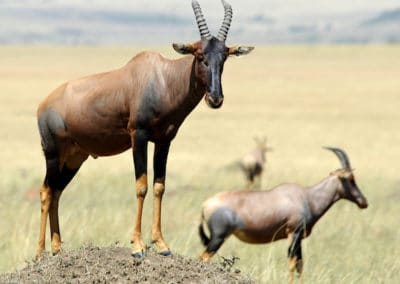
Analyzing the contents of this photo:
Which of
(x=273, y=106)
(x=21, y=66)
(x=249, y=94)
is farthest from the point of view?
(x=21, y=66)

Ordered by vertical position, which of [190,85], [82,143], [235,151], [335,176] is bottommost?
[235,151]

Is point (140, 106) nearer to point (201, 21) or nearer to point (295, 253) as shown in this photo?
point (201, 21)

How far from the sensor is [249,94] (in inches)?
2968

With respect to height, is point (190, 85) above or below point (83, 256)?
above

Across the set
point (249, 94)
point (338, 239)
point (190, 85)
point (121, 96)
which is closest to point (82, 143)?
point (121, 96)

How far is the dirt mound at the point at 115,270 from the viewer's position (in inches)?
278

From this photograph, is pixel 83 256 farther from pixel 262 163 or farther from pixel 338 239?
pixel 262 163

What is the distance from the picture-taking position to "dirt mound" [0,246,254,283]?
7066mm

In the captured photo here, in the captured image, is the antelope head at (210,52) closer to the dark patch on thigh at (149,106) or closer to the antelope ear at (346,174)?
the dark patch on thigh at (149,106)

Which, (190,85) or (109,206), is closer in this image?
(190,85)

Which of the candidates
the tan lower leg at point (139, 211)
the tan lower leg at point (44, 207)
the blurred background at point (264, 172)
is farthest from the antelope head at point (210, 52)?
the blurred background at point (264, 172)

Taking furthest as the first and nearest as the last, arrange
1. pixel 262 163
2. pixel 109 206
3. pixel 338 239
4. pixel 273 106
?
pixel 273 106 < pixel 262 163 < pixel 109 206 < pixel 338 239

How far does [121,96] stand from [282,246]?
25.7 ft

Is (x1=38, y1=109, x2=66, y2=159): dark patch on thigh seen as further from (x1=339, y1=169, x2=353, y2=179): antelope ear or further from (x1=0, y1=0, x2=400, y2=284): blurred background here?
(x1=339, y1=169, x2=353, y2=179): antelope ear
